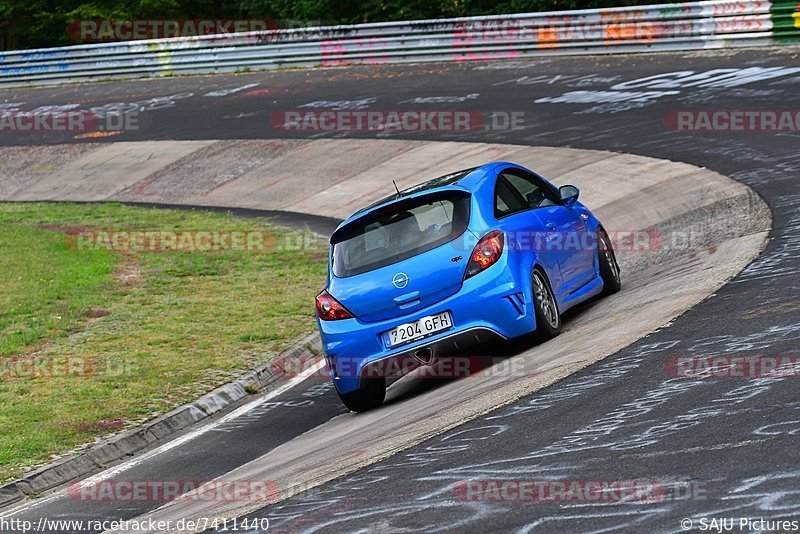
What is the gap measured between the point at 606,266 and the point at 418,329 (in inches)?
112

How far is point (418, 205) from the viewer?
991 cm

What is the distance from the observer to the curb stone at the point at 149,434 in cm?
888

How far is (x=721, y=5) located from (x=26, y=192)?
1607 centimetres

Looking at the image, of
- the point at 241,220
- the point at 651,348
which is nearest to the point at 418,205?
the point at 651,348

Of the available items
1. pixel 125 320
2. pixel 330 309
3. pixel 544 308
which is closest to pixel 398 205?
pixel 330 309

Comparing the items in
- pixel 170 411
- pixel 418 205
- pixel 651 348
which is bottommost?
pixel 170 411

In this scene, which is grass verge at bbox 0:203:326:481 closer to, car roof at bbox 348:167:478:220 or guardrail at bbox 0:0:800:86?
car roof at bbox 348:167:478:220

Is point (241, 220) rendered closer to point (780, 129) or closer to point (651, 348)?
point (780, 129)

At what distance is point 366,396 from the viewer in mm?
9766

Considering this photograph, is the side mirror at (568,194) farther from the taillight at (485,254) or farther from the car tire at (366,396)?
the car tire at (366,396)

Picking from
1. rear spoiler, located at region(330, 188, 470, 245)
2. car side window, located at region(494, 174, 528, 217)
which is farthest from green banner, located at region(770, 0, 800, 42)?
rear spoiler, located at region(330, 188, 470, 245)

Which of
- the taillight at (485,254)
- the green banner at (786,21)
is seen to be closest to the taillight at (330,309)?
the taillight at (485,254)

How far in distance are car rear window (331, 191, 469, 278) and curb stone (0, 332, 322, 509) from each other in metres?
1.89

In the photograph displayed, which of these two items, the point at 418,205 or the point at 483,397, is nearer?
the point at 483,397
